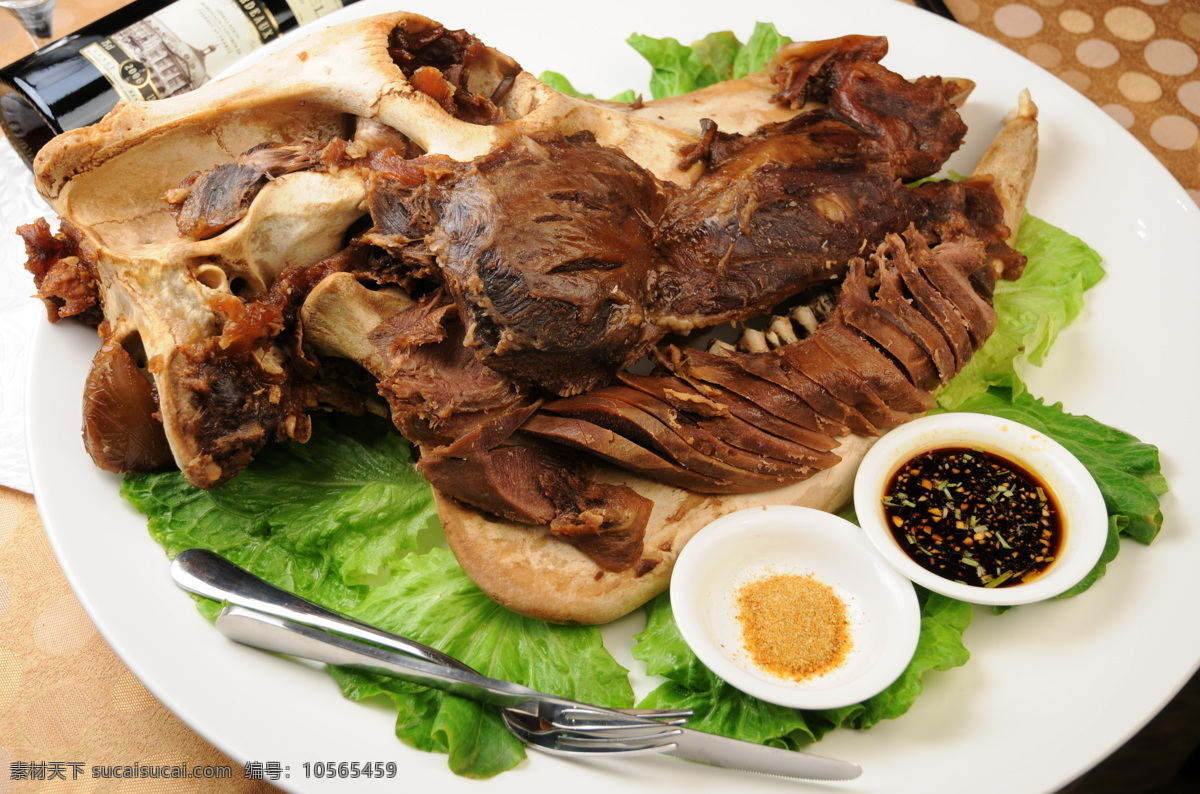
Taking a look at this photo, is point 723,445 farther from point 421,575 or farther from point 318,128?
point 318,128

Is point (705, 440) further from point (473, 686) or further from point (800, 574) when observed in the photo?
point (473, 686)

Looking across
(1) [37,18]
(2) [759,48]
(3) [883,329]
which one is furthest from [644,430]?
(1) [37,18]

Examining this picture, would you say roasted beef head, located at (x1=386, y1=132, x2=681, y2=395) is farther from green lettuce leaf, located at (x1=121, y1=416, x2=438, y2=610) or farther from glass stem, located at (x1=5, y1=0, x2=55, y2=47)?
glass stem, located at (x1=5, y1=0, x2=55, y2=47)

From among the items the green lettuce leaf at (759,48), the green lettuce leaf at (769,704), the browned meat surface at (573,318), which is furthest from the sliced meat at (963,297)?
the green lettuce leaf at (759,48)

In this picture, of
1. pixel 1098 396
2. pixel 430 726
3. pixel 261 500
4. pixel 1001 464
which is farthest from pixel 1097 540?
pixel 261 500

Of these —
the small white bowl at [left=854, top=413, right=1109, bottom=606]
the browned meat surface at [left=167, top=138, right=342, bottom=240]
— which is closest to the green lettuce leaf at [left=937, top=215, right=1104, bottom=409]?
the small white bowl at [left=854, top=413, right=1109, bottom=606]

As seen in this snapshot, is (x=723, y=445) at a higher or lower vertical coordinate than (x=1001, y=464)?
higher

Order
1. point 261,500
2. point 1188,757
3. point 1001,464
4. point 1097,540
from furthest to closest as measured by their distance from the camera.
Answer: point 1188,757 < point 261,500 < point 1001,464 < point 1097,540

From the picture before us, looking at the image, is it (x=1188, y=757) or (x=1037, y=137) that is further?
(x=1037, y=137)
